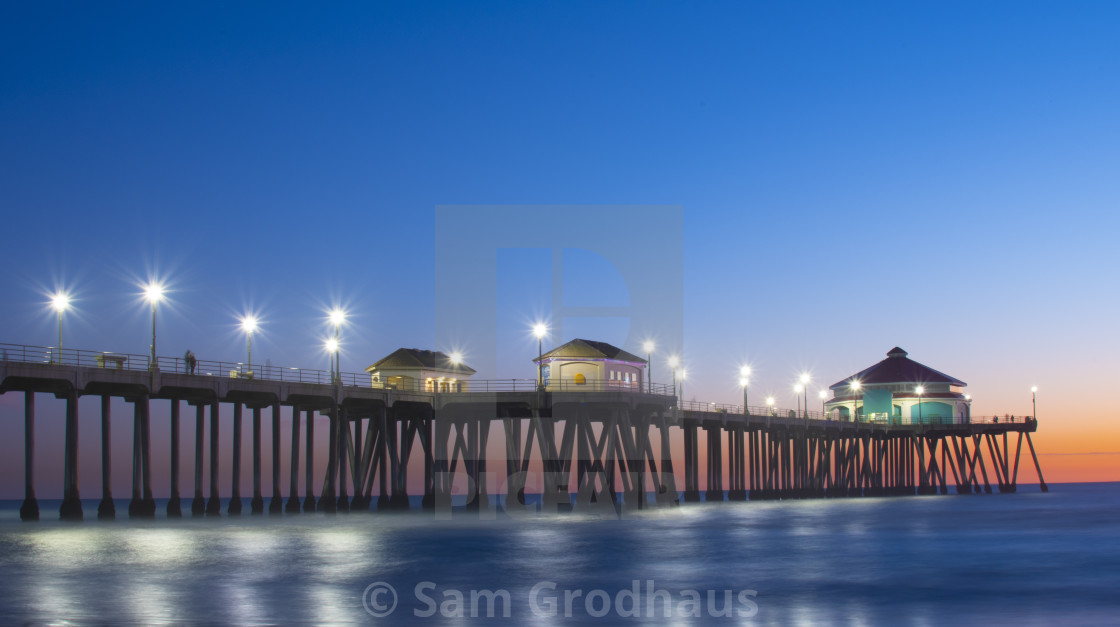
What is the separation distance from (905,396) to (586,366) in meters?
47.3

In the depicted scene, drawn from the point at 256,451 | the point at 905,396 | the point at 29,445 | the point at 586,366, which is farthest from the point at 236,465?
the point at 905,396

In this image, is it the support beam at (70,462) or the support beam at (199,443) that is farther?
the support beam at (199,443)

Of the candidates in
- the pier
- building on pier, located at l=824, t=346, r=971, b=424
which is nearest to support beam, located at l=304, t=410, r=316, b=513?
the pier

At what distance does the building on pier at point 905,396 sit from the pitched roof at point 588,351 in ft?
129

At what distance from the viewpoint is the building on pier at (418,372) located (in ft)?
204

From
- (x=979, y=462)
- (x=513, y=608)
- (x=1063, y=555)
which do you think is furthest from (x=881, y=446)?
(x=513, y=608)

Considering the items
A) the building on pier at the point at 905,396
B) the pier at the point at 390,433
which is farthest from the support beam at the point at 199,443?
the building on pier at the point at 905,396

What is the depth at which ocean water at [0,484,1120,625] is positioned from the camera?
2555cm

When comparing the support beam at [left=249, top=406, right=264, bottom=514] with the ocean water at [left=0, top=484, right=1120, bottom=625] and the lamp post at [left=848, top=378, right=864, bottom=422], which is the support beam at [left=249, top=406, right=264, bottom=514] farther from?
the lamp post at [left=848, top=378, right=864, bottom=422]

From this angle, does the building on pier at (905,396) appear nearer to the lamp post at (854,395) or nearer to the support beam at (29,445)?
the lamp post at (854,395)

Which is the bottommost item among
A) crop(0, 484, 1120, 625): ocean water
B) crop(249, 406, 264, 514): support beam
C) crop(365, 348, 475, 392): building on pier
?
crop(0, 484, 1120, 625): ocean water

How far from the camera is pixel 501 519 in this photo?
56.2 metres

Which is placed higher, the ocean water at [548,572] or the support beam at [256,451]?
the support beam at [256,451]

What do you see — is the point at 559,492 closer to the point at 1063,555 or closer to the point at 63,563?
the point at 1063,555
